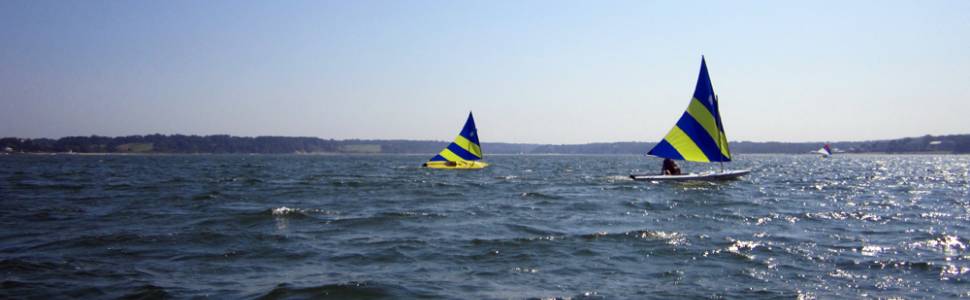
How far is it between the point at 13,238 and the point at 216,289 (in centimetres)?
798

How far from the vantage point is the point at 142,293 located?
8.37 meters

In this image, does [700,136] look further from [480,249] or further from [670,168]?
[480,249]

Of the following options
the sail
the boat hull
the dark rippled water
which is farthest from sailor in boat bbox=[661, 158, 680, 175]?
the sail

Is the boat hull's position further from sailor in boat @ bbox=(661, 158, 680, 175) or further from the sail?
the sail

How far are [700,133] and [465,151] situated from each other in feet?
78.6

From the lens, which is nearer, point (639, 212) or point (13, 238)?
point (13, 238)

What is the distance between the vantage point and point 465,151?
172ft

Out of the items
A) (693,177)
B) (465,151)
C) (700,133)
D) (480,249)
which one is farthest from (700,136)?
(465,151)

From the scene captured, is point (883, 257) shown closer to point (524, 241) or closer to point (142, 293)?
point (524, 241)

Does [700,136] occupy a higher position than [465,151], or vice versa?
[700,136]

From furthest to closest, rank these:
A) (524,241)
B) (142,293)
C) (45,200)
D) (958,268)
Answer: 1. (45,200)
2. (524,241)
3. (958,268)
4. (142,293)

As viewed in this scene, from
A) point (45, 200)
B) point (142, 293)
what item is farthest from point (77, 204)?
point (142, 293)

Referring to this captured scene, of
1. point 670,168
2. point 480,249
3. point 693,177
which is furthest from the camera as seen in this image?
point 670,168

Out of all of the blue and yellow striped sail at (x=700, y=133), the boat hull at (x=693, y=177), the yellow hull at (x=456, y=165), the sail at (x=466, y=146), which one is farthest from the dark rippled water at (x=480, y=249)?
the yellow hull at (x=456, y=165)
